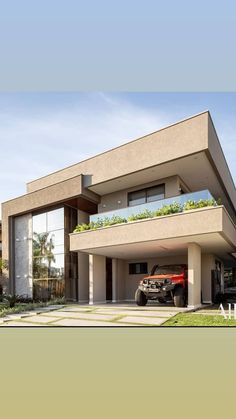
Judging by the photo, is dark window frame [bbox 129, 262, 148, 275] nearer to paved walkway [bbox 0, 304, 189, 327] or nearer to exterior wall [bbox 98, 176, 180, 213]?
exterior wall [bbox 98, 176, 180, 213]

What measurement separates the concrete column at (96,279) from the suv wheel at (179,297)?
549 cm

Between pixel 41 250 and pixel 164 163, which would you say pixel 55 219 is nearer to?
pixel 41 250

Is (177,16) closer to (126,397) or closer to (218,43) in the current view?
(218,43)

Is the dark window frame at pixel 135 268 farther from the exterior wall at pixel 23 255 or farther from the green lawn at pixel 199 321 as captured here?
the green lawn at pixel 199 321

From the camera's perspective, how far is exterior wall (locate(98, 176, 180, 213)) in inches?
675

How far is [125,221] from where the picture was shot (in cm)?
1612

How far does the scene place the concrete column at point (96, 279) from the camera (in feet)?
60.8

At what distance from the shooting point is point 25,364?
247 inches

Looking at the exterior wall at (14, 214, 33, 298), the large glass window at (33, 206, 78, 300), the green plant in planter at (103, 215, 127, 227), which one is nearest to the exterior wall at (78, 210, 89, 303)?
the large glass window at (33, 206, 78, 300)

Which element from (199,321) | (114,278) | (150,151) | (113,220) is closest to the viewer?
(199,321)

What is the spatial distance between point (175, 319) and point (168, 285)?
299cm

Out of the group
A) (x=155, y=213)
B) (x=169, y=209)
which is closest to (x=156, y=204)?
(x=155, y=213)

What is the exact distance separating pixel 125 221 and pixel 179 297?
13.1 ft

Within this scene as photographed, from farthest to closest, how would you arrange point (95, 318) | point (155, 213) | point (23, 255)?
point (23, 255) < point (155, 213) < point (95, 318)
